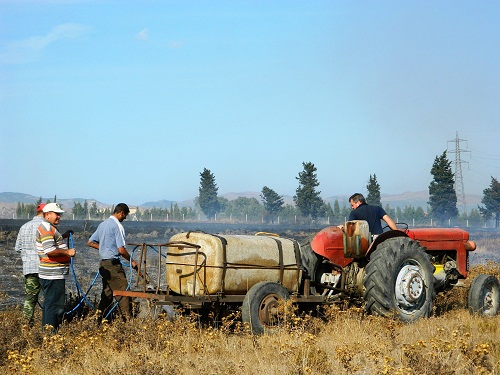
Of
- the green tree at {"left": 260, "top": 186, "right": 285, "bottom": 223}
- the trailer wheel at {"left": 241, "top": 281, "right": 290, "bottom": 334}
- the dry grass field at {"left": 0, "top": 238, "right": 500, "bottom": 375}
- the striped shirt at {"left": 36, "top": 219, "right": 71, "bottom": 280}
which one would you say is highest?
the green tree at {"left": 260, "top": 186, "right": 285, "bottom": 223}

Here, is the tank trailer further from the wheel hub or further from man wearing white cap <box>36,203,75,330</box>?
man wearing white cap <box>36,203,75,330</box>

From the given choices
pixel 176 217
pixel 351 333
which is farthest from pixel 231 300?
pixel 176 217

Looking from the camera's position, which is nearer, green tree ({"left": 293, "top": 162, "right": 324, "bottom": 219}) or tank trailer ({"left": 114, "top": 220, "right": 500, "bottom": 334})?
tank trailer ({"left": 114, "top": 220, "right": 500, "bottom": 334})

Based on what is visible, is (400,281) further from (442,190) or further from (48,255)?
(442,190)

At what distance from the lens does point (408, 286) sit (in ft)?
37.5

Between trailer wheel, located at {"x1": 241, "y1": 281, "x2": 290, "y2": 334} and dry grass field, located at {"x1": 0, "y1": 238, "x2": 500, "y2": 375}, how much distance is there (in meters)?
0.20

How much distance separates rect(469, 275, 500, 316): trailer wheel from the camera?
1249cm

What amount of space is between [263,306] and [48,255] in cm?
284

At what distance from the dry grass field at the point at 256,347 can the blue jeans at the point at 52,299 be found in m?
A: 0.22

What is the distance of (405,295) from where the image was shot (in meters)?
11.4

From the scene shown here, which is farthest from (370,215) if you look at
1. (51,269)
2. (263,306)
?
(51,269)

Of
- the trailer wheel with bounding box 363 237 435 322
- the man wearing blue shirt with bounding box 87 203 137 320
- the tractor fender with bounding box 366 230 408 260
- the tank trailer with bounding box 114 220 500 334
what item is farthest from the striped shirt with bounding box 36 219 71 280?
the tractor fender with bounding box 366 230 408 260

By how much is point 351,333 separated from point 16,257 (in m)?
17.1

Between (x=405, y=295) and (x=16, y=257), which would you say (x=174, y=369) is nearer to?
(x=405, y=295)
